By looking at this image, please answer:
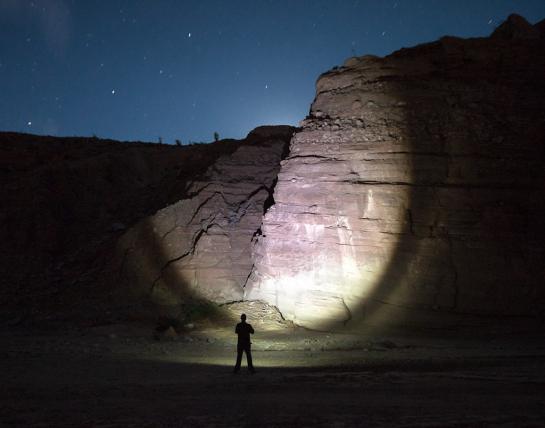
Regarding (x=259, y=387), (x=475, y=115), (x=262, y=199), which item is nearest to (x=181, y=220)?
(x=262, y=199)

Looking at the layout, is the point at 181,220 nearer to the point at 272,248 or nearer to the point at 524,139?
the point at 272,248

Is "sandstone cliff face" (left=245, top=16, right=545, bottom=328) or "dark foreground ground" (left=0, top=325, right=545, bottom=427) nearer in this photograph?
"dark foreground ground" (left=0, top=325, right=545, bottom=427)

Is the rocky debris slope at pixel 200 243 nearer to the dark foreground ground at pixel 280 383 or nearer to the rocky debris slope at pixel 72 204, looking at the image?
the rocky debris slope at pixel 72 204

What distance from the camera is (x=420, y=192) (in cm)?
1291

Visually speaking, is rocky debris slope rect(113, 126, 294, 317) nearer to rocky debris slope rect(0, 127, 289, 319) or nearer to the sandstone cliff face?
rocky debris slope rect(0, 127, 289, 319)

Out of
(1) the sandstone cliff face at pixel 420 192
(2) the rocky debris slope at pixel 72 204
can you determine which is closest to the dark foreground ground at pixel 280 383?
(1) the sandstone cliff face at pixel 420 192

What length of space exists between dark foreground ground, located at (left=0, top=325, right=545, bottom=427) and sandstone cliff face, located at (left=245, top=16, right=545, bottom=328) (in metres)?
1.62

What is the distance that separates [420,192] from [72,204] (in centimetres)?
1772

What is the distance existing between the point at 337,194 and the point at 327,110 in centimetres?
306

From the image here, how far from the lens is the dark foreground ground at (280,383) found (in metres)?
4.79

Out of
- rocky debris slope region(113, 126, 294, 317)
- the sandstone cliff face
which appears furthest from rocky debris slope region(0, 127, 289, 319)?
the sandstone cliff face

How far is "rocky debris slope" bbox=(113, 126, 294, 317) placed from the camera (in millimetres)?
16188

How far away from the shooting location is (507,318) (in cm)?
1159

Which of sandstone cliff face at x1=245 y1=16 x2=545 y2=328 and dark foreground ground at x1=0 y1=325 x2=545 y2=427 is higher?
sandstone cliff face at x1=245 y1=16 x2=545 y2=328
